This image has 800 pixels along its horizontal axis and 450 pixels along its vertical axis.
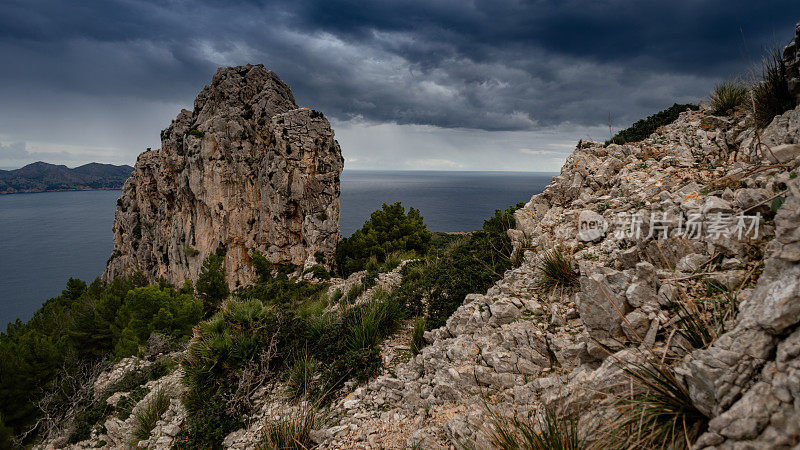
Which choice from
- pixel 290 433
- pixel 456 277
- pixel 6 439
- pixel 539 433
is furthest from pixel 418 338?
pixel 6 439

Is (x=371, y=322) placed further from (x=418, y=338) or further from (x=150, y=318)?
(x=150, y=318)

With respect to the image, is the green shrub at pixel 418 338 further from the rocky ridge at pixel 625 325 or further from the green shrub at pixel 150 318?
the green shrub at pixel 150 318

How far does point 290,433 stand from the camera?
4223 millimetres

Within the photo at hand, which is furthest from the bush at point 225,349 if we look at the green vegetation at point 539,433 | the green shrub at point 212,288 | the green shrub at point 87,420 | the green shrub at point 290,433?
the green shrub at point 212,288

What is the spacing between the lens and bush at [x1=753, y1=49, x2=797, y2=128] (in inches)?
186

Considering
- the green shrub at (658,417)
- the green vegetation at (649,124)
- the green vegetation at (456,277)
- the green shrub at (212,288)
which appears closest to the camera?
the green shrub at (658,417)

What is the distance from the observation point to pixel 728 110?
652 cm

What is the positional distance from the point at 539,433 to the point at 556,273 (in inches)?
100

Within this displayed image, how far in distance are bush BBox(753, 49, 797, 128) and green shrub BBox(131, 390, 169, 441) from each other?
11648 mm

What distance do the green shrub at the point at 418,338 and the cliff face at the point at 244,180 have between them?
23916 millimetres

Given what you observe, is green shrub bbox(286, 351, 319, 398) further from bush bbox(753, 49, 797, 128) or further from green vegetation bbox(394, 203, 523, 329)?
bush bbox(753, 49, 797, 128)

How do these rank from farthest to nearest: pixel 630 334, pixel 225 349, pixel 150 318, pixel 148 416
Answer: pixel 150 318 < pixel 148 416 < pixel 225 349 < pixel 630 334

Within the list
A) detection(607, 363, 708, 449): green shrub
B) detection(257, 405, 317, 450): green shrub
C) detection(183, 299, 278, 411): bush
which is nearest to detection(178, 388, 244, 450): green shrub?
detection(183, 299, 278, 411): bush

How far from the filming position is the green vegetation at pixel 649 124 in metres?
8.80
